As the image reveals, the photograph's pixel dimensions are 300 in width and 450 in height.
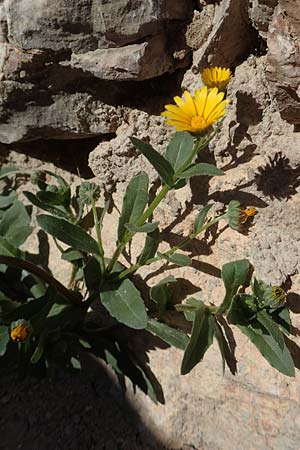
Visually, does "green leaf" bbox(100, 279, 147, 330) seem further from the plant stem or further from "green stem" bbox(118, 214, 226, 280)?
the plant stem

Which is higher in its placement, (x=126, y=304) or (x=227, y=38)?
(x=227, y=38)

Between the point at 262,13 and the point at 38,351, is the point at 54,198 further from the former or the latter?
the point at 262,13

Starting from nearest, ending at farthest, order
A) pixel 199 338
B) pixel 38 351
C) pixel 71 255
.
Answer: pixel 199 338, pixel 38 351, pixel 71 255

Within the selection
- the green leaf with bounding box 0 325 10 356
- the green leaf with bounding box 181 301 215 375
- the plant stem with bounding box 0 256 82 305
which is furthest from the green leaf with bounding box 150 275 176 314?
the green leaf with bounding box 0 325 10 356

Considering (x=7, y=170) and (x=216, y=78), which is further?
(x=7, y=170)

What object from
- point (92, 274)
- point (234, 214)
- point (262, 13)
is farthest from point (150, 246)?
point (262, 13)
